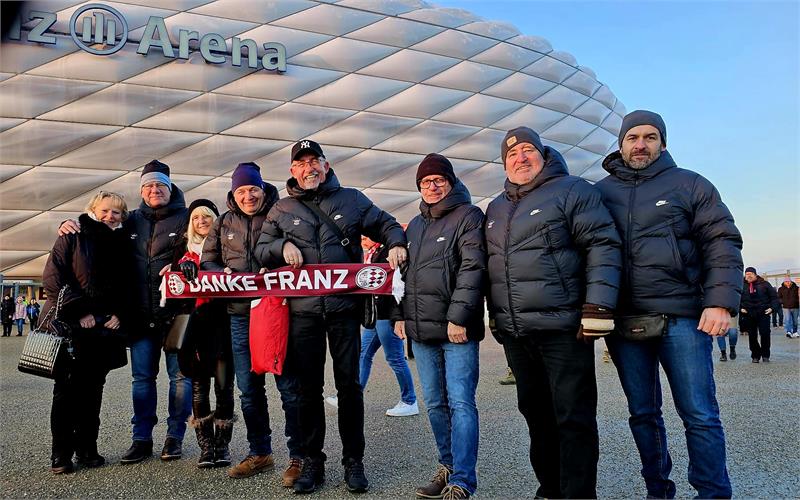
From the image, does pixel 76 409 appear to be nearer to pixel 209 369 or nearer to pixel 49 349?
pixel 49 349

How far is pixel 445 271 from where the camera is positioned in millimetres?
2707

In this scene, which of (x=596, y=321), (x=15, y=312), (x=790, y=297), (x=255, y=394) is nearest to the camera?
(x=596, y=321)

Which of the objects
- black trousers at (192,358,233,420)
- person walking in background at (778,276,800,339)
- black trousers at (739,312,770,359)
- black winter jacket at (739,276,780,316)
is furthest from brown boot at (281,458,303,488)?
person walking in background at (778,276,800,339)

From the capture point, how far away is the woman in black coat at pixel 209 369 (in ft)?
10.4

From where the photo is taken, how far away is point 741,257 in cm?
219

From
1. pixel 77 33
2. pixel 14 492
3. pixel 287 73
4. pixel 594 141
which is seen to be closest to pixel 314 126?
pixel 287 73

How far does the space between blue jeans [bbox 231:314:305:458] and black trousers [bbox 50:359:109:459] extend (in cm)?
94

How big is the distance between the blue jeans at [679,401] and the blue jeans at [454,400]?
713 millimetres

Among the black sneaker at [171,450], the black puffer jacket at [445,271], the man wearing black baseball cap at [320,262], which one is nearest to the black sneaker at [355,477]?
the man wearing black baseball cap at [320,262]

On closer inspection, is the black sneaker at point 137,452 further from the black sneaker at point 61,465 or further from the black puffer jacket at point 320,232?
the black puffer jacket at point 320,232

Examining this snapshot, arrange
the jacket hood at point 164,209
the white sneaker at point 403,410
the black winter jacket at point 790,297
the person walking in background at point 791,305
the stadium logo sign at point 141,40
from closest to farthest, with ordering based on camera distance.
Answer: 1. the jacket hood at point 164,209
2. the white sneaker at point 403,410
3. the person walking in background at point 791,305
4. the black winter jacket at point 790,297
5. the stadium logo sign at point 141,40

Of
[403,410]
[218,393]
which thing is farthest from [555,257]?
[403,410]

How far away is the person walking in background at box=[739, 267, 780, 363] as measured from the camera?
801 cm

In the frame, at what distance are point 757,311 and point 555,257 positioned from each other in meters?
7.92
